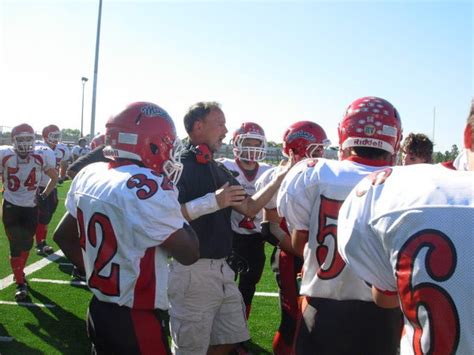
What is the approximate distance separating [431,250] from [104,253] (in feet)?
5.12

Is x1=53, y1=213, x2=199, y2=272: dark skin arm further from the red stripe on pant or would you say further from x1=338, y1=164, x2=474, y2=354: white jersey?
x1=338, y1=164, x2=474, y2=354: white jersey

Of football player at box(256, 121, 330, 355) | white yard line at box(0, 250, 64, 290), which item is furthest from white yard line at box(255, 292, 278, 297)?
white yard line at box(0, 250, 64, 290)

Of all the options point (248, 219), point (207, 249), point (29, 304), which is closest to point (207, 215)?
point (207, 249)

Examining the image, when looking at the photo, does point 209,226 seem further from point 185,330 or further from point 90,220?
point 90,220

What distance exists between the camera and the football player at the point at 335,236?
90.9 inches

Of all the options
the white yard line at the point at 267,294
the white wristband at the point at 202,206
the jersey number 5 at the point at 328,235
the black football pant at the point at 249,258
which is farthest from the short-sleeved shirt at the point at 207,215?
the white yard line at the point at 267,294

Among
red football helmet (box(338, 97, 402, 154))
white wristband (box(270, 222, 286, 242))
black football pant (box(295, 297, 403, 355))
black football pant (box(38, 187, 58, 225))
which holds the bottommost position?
black football pant (box(38, 187, 58, 225))

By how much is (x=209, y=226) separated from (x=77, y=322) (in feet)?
8.51

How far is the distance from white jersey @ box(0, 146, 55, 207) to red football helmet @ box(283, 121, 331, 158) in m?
4.15

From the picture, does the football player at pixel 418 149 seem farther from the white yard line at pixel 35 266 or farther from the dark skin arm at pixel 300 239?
the white yard line at pixel 35 266

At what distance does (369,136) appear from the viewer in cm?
244

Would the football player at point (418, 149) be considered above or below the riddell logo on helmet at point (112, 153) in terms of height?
above

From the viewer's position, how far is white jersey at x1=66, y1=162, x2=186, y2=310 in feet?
7.30

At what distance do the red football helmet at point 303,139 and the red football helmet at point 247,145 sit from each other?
1.15 meters
